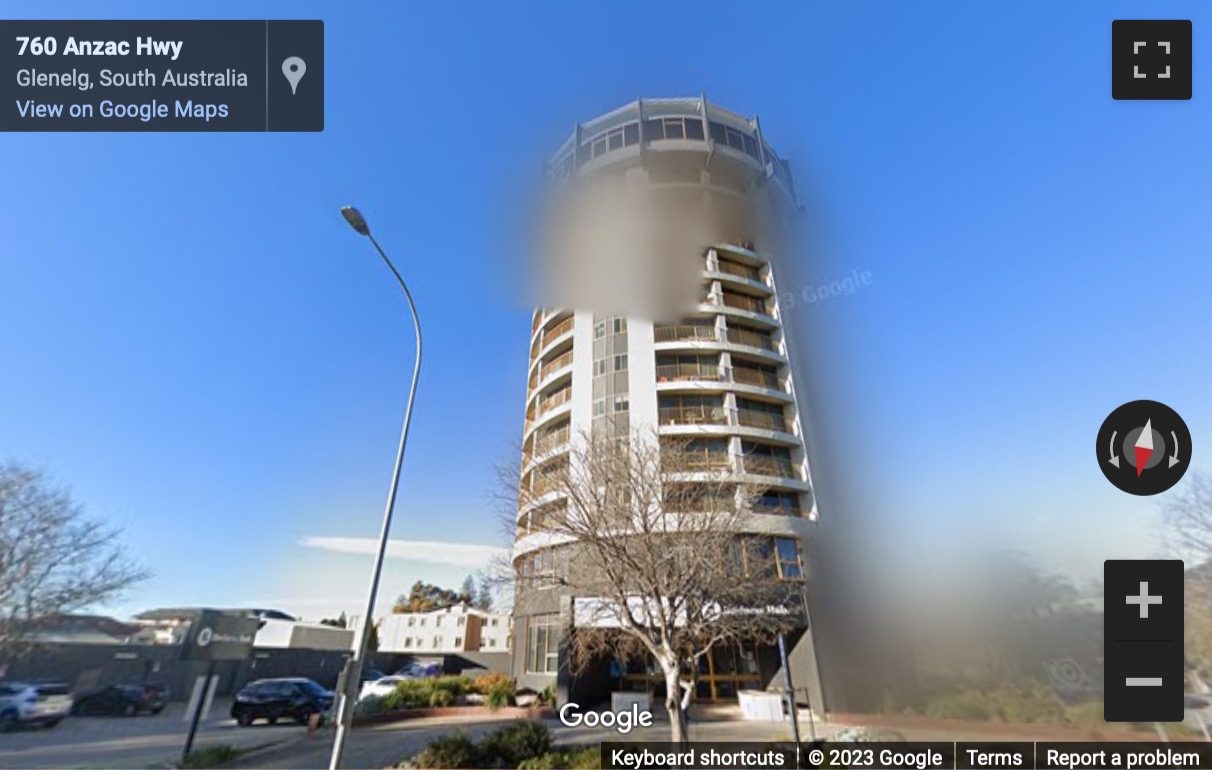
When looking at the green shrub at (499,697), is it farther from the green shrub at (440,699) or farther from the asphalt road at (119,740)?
the asphalt road at (119,740)

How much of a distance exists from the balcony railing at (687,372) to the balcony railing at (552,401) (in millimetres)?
5639

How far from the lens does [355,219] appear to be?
9406 mm

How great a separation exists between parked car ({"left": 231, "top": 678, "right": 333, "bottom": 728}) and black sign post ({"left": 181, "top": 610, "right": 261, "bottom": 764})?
666cm

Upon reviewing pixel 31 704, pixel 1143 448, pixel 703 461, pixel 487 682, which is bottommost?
pixel 487 682

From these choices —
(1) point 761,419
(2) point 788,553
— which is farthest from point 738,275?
(2) point 788,553

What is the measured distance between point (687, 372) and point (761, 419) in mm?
4764

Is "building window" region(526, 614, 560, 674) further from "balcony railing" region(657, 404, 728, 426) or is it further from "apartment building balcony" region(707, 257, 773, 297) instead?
"apartment building balcony" region(707, 257, 773, 297)

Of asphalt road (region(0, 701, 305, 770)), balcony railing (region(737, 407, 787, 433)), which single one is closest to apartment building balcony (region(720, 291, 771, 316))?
balcony railing (region(737, 407, 787, 433))

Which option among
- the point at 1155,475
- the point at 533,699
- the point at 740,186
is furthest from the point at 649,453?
the point at 740,186

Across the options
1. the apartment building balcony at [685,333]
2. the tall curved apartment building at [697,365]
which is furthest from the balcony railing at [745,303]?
the apartment building balcony at [685,333]

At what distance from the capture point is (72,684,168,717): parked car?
21047 millimetres

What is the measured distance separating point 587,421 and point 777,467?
33.9 feet

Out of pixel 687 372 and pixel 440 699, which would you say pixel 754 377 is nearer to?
pixel 687 372

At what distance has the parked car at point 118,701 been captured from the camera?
829 inches
